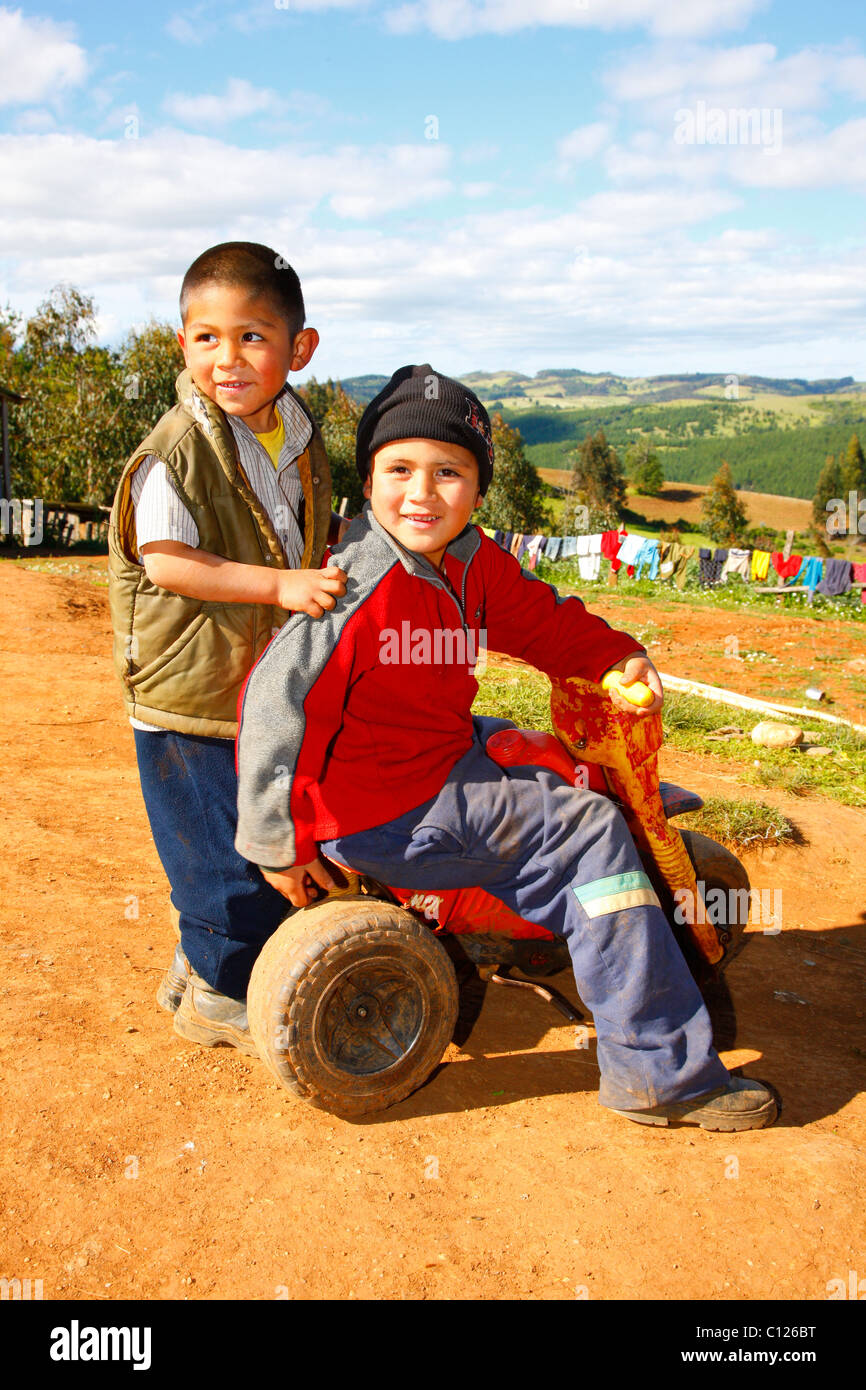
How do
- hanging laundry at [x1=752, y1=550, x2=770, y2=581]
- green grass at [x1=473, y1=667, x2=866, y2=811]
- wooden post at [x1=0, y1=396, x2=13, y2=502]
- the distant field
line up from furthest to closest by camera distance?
the distant field, hanging laundry at [x1=752, y1=550, x2=770, y2=581], wooden post at [x1=0, y1=396, x2=13, y2=502], green grass at [x1=473, y1=667, x2=866, y2=811]

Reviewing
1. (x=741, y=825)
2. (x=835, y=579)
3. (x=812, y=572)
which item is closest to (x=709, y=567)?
(x=812, y=572)

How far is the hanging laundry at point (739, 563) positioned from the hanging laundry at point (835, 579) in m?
2.62

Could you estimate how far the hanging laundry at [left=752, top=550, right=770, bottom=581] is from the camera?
23812 mm

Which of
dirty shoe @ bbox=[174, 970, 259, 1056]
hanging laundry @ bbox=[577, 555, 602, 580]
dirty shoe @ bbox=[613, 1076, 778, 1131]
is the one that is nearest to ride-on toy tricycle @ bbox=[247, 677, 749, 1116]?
dirty shoe @ bbox=[174, 970, 259, 1056]

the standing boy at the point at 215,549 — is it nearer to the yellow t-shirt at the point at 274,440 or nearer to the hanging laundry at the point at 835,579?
the yellow t-shirt at the point at 274,440

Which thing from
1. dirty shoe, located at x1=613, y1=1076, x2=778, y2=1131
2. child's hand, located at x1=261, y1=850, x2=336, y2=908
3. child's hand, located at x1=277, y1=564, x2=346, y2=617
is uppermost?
child's hand, located at x1=277, y1=564, x2=346, y2=617

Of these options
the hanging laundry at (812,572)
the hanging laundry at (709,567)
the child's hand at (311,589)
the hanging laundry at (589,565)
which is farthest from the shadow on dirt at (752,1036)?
the hanging laundry at (589,565)

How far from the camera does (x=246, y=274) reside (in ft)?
7.88

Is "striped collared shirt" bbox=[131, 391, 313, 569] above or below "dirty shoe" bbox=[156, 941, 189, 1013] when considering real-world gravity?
above

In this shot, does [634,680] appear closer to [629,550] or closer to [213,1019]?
[213,1019]

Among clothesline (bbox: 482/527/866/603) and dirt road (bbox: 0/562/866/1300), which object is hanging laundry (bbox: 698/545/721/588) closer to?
clothesline (bbox: 482/527/866/603)

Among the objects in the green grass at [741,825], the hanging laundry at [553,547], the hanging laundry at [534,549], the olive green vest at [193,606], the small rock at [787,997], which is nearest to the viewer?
the olive green vest at [193,606]

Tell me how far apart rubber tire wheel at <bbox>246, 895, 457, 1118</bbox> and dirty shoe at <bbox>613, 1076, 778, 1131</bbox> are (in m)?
0.58

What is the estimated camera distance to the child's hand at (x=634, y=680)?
279cm
